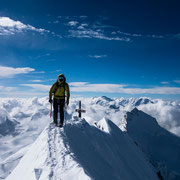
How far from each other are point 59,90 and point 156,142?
12848 cm

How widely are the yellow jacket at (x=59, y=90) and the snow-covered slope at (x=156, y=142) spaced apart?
9640cm

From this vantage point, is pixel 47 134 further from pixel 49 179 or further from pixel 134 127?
pixel 134 127

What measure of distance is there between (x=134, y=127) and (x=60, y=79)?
120 m

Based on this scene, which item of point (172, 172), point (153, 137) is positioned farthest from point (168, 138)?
point (172, 172)

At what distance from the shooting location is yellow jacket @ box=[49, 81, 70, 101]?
13.7m

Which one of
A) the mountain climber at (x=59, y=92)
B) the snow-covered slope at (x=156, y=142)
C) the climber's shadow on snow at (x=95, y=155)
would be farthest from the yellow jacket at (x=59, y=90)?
the snow-covered slope at (x=156, y=142)

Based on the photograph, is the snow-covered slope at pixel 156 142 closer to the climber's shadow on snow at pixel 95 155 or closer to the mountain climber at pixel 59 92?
the climber's shadow on snow at pixel 95 155

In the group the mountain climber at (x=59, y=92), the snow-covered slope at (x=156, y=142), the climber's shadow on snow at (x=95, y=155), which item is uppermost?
the mountain climber at (x=59, y=92)

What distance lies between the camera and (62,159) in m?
8.82

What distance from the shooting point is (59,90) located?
45.5 ft

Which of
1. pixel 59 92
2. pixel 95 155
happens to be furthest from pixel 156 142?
pixel 59 92

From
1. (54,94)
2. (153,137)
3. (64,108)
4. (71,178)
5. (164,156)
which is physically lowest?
(164,156)

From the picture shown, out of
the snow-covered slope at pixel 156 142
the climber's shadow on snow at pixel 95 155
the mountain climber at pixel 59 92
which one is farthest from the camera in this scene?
the snow-covered slope at pixel 156 142

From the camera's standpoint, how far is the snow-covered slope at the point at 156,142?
104 metres
